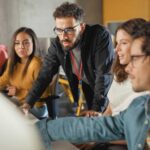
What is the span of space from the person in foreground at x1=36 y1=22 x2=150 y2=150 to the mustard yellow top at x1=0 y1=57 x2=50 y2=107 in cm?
135

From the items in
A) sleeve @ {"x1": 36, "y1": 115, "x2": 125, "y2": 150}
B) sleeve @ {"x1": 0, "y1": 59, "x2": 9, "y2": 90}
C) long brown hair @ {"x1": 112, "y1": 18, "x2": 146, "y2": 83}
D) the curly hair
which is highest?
the curly hair

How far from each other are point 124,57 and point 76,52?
0.49 m

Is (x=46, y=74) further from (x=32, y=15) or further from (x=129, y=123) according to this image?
(x=32, y=15)

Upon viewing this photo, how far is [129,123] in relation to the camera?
1096 millimetres

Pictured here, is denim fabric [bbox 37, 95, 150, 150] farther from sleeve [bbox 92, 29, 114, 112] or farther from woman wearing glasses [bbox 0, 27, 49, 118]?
woman wearing glasses [bbox 0, 27, 49, 118]

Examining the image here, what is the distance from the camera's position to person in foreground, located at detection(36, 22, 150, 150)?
1.01 metres

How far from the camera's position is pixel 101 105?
1.80m

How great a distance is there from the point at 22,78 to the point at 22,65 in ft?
0.38

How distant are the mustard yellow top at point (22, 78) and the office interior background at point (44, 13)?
2.66m

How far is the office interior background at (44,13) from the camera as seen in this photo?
5062 millimetres

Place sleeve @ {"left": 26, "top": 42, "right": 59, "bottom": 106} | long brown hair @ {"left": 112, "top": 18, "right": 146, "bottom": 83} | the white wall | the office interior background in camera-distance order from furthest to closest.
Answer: the white wall → the office interior background → sleeve @ {"left": 26, "top": 42, "right": 59, "bottom": 106} → long brown hair @ {"left": 112, "top": 18, "right": 146, "bottom": 83}

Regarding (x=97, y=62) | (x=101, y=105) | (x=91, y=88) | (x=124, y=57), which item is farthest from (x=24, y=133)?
(x=91, y=88)

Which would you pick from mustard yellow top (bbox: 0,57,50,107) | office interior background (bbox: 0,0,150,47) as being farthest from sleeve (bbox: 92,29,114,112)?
office interior background (bbox: 0,0,150,47)

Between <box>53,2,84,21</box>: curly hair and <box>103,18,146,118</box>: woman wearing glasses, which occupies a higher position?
<box>53,2,84,21</box>: curly hair
